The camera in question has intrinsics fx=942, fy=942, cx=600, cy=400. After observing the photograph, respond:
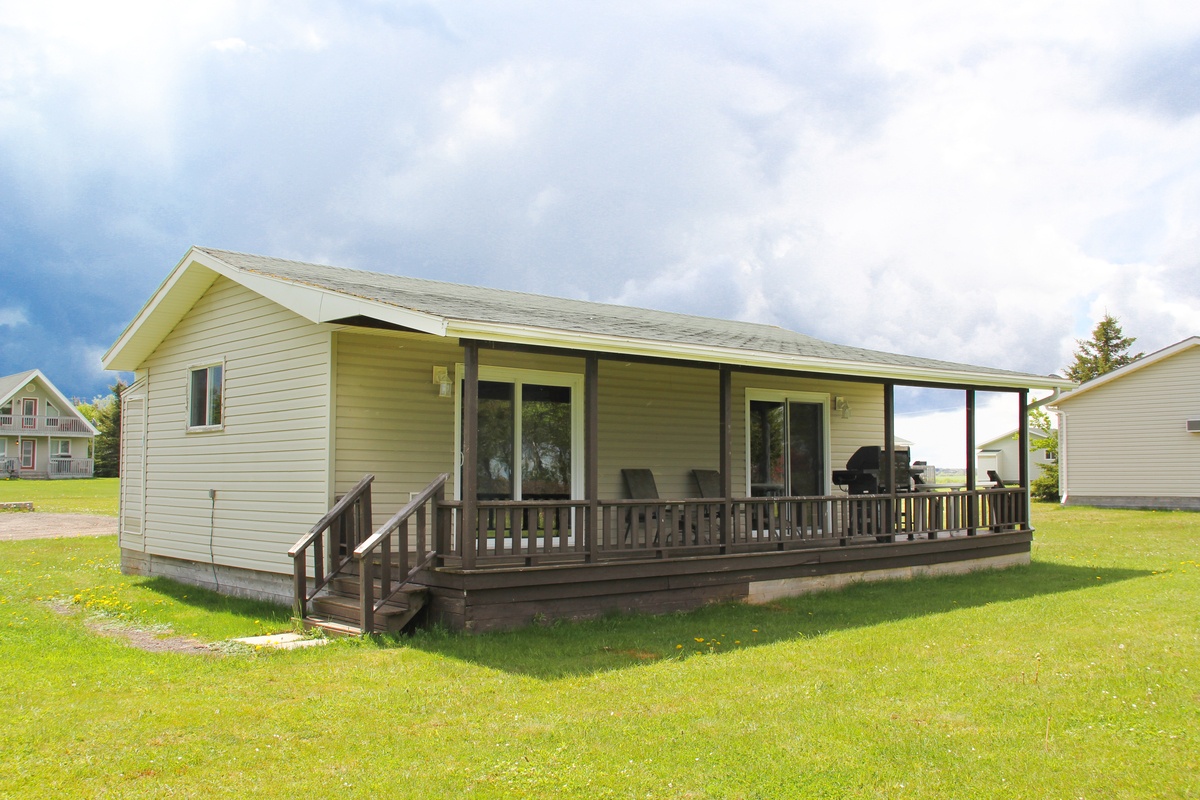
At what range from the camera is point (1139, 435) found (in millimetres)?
26859

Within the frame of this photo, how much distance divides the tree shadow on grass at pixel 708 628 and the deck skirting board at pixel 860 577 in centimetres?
14

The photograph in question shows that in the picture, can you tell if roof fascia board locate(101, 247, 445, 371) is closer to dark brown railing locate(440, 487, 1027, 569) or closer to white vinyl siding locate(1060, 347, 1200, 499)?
dark brown railing locate(440, 487, 1027, 569)

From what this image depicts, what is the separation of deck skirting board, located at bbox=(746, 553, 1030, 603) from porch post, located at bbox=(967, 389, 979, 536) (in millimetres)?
535

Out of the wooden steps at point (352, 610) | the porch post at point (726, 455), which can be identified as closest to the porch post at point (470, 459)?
the wooden steps at point (352, 610)

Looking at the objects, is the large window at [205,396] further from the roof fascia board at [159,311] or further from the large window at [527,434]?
the large window at [527,434]

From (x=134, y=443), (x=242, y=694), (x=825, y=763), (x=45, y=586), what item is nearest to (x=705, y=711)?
(x=825, y=763)

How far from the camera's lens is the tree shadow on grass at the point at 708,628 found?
7453mm

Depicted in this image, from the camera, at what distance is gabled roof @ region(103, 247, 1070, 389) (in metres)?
8.05

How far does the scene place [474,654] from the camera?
750 cm

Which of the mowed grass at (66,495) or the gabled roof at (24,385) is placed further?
the gabled roof at (24,385)

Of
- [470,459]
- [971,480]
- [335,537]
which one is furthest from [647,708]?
[971,480]

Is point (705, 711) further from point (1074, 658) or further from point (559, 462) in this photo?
point (559, 462)

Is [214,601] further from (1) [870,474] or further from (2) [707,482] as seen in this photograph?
(1) [870,474]

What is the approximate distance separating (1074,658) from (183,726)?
639 centimetres
